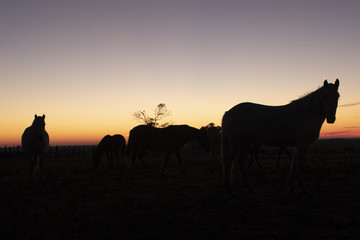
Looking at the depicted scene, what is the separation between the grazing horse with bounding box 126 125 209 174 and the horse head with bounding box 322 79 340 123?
22.7 ft

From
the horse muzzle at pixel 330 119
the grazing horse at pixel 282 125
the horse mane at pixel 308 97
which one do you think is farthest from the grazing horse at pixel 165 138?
the horse muzzle at pixel 330 119

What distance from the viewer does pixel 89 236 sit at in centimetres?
415

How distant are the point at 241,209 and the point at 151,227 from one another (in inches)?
79.5

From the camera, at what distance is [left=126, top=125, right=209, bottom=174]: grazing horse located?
1280 cm

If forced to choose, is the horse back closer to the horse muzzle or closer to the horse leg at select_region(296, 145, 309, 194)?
the horse leg at select_region(296, 145, 309, 194)

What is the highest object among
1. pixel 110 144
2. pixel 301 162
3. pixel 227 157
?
pixel 110 144

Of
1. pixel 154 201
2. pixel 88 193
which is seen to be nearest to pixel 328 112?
pixel 154 201

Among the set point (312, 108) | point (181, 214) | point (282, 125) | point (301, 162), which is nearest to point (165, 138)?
point (282, 125)

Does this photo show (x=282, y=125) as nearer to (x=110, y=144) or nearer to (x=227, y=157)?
(x=227, y=157)

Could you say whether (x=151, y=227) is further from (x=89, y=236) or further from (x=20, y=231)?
(x=20, y=231)

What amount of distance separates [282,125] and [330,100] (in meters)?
1.29

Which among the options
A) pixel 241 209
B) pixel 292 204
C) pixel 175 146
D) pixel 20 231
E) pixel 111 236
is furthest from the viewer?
pixel 175 146

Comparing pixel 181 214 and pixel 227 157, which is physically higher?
pixel 227 157

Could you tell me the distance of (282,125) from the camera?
24.6ft
